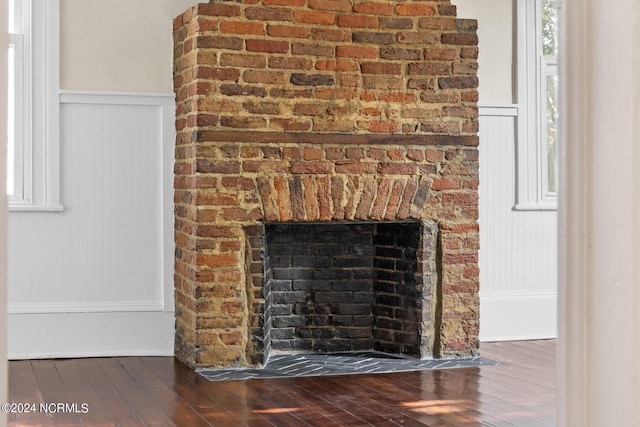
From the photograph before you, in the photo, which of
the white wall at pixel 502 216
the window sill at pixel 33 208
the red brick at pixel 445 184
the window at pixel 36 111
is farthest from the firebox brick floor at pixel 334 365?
the window at pixel 36 111

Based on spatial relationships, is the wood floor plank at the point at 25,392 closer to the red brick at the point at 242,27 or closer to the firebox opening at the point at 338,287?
the firebox opening at the point at 338,287

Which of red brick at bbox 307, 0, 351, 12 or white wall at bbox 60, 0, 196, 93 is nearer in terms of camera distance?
red brick at bbox 307, 0, 351, 12

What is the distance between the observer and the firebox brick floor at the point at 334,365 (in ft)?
16.0

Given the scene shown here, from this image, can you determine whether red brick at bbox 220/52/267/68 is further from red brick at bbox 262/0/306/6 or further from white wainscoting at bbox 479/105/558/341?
white wainscoting at bbox 479/105/558/341

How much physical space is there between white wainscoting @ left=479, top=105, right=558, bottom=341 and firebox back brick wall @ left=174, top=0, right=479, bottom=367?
28.9 inches

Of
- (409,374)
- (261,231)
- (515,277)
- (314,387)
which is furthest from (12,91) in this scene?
(515,277)

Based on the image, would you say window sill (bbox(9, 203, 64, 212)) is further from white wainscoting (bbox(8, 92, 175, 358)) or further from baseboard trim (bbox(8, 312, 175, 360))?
baseboard trim (bbox(8, 312, 175, 360))

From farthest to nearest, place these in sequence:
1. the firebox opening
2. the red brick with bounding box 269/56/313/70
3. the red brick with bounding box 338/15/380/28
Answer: the firebox opening < the red brick with bounding box 338/15/380/28 < the red brick with bounding box 269/56/313/70

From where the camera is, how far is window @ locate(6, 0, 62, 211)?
5.29 meters

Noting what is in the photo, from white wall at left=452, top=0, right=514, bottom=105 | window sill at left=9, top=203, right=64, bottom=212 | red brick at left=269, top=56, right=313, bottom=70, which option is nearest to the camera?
red brick at left=269, top=56, right=313, bottom=70

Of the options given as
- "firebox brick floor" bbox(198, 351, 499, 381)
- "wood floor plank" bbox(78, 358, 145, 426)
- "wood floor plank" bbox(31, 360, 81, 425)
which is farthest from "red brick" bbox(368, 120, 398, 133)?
"wood floor plank" bbox(31, 360, 81, 425)

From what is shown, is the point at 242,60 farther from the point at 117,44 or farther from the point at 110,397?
the point at 110,397

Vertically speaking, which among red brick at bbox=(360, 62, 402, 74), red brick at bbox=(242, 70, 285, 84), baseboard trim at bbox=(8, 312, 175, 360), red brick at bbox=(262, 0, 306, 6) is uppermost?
red brick at bbox=(262, 0, 306, 6)

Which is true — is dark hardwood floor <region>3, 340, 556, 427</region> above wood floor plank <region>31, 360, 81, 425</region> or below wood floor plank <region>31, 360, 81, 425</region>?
below
